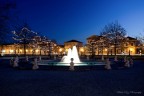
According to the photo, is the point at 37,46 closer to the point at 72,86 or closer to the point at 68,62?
the point at 68,62

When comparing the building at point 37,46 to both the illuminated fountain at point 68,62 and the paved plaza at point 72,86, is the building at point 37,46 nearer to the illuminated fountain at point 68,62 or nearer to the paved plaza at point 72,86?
the illuminated fountain at point 68,62

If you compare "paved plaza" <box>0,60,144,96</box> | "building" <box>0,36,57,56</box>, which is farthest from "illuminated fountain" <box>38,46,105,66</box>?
"building" <box>0,36,57,56</box>

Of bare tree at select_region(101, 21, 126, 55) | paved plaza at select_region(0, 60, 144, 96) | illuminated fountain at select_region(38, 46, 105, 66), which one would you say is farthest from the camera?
bare tree at select_region(101, 21, 126, 55)

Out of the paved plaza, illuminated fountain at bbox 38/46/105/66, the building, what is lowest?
the paved plaza

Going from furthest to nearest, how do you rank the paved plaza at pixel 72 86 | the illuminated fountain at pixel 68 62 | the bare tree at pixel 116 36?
the bare tree at pixel 116 36 → the illuminated fountain at pixel 68 62 → the paved plaza at pixel 72 86

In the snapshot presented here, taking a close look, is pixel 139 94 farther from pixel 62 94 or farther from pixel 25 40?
pixel 25 40

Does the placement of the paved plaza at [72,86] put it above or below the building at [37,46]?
below

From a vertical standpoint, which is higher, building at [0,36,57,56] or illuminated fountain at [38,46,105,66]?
building at [0,36,57,56]

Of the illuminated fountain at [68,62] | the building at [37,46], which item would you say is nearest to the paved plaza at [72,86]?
the illuminated fountain at [68,62]

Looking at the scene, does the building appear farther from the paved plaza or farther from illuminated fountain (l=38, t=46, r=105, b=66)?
the paved plaza

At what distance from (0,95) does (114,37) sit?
69429 millimetres

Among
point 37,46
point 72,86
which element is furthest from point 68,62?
point 37,46

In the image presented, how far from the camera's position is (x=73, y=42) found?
177 metres

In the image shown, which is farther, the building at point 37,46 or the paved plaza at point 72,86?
the building at point 37,46
